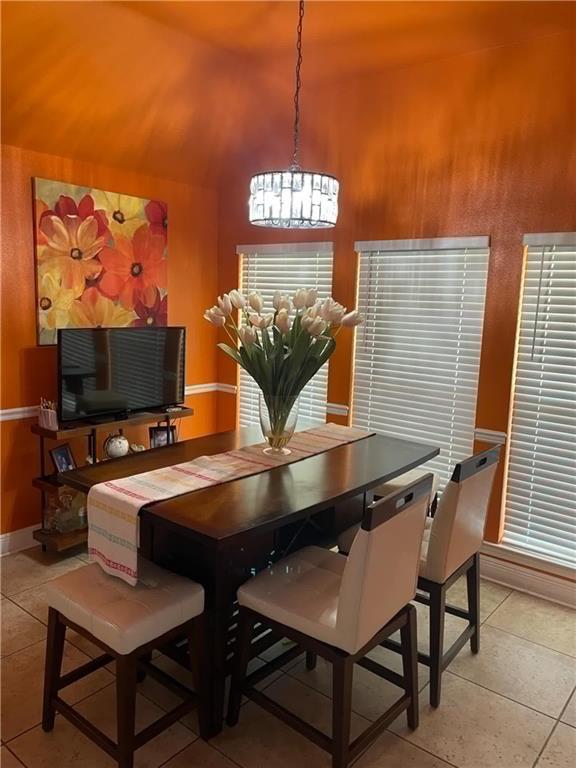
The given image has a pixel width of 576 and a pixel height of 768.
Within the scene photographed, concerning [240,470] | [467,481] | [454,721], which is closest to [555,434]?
[467,481]

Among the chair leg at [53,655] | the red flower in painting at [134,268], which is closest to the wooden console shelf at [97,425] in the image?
the red flower in painting at [134,268]

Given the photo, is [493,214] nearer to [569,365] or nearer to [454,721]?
[569,365]

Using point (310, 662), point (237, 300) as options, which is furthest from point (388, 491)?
point (237, 300)

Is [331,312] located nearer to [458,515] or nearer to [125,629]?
[458,515]

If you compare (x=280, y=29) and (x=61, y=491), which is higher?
(x=280, y=29)

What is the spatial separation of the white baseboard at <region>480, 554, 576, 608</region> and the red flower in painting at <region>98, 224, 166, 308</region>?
2.92 meters

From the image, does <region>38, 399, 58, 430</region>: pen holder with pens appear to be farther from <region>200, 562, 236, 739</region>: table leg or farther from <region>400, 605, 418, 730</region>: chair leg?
<region>400, 605, 418, 730</region>: chair leg

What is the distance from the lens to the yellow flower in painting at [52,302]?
3.56 metres

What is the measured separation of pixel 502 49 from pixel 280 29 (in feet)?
3.93

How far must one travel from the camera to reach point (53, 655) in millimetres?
2105

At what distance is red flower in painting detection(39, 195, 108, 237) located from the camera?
3576 millimetres

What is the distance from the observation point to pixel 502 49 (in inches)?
121

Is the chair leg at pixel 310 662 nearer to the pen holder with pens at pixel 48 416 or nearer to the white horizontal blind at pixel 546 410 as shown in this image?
the white horizontal blind at pixel 546 410

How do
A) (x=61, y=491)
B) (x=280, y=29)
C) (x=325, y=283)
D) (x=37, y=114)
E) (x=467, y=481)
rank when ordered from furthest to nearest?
(x=325, y=283), (x=61, y=491), (x=37, y=114), (x=280, y=29), (x=467, y=481)
